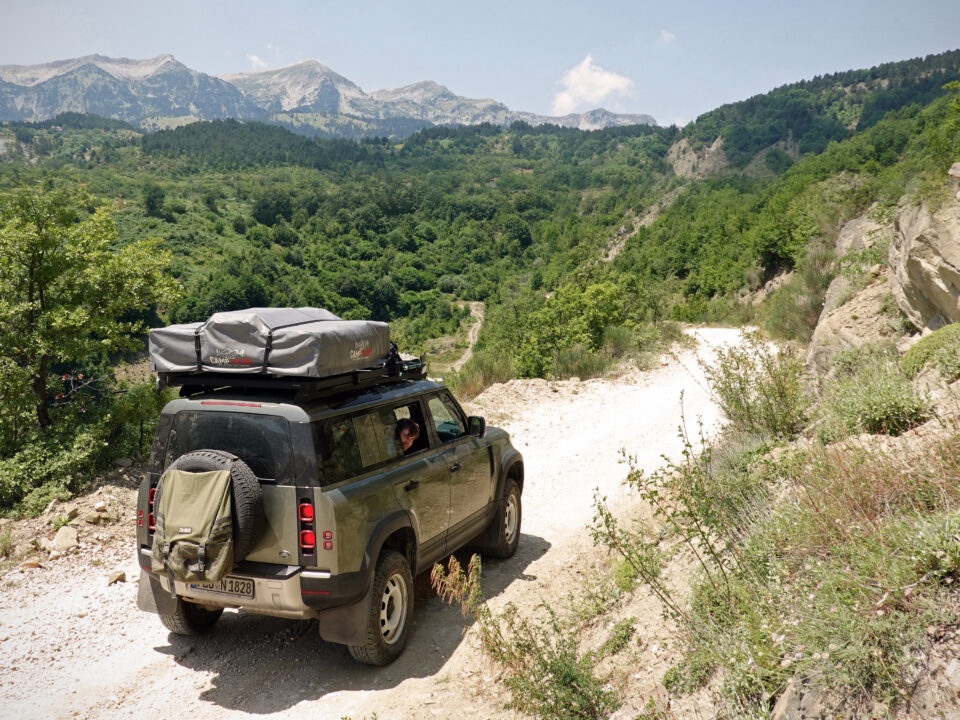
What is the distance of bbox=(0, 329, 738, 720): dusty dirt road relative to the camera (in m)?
4.28

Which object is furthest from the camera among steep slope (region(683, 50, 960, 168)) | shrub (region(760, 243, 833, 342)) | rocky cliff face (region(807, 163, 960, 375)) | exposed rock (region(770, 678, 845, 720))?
steep slope (region(683, 50, 960, 168))

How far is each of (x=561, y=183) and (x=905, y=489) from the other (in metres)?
198

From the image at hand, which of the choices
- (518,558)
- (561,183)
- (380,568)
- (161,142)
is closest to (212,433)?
(380,568)

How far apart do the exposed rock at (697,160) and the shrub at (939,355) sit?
5215 inches

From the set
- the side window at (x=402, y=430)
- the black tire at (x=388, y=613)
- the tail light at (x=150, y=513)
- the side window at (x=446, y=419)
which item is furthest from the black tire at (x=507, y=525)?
the tail light at (x=150, y=513)

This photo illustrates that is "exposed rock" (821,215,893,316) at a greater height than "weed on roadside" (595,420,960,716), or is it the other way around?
"exposed rock" (821,215,893,316)

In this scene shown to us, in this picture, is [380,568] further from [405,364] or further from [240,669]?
[405,364]

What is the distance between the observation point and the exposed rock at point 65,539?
22.2 feet

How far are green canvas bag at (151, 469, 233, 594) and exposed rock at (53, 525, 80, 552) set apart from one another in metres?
3.50

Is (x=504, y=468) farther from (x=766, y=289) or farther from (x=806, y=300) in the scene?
(x=766, y=289)

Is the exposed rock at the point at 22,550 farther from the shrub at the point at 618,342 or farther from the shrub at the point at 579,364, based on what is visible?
the shrub at the point at 618,342

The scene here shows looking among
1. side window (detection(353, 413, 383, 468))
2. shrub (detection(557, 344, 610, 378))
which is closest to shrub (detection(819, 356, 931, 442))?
side window (detection(353, 413, 383, 468))

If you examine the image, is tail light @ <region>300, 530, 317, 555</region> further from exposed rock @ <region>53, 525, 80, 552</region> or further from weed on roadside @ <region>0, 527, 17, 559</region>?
weed on roadside @ <region>0, 527, 17, 559</region>

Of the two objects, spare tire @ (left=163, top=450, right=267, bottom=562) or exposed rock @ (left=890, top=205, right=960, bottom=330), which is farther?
exposed rock @ (left=890, top=205, right=960, bottom=330)
